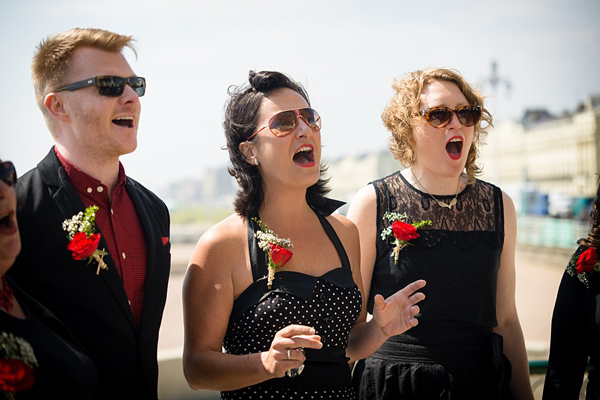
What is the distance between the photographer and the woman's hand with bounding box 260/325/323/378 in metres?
2.66

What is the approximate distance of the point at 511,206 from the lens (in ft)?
13.6

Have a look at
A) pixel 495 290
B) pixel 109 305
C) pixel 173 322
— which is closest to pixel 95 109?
pixel 109 305

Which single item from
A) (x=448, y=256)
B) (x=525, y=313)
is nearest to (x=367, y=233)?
(x=448, y=256)

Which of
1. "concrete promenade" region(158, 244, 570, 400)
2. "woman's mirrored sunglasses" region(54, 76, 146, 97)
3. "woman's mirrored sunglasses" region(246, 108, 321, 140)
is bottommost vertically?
"concrete promenade" region(158, 244, 570, 400)

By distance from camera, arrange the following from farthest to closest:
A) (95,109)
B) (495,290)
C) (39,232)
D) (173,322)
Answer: (173,322) → (495,290) → (95,109) → (39,232)

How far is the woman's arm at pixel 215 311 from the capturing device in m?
2.94

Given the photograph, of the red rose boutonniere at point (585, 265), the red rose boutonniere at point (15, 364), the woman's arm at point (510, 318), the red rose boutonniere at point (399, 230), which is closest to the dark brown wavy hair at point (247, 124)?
the red rose boutonniere at point (399, 230)

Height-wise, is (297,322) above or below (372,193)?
below

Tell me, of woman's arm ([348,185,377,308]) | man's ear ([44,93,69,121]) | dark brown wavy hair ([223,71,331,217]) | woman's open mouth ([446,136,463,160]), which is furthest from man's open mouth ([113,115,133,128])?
woman's open mouth ([446,136,463,160])

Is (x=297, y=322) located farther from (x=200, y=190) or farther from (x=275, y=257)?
(x=200, y=190)

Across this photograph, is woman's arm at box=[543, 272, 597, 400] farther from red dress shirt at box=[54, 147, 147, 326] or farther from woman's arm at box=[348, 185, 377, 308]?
red dress shirt at box=[54, 147, 147, 326]

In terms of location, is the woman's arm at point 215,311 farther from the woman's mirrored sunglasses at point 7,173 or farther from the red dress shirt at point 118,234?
the woman's mirrored sunglasses at point 7,173

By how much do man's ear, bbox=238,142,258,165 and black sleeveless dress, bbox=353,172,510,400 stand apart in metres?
0.97

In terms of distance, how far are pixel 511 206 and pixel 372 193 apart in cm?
Answer: 94
